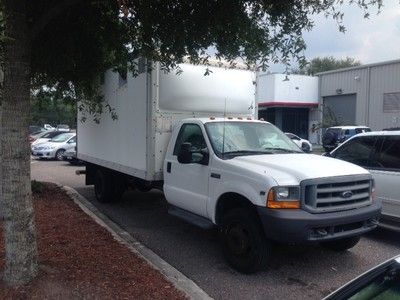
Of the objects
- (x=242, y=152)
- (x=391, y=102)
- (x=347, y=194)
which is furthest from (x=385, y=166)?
(x=391, y=102)

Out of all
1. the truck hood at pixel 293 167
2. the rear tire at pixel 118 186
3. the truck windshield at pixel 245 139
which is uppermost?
the truck windshield at pixel 245 139

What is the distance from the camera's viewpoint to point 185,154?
6.61 meters

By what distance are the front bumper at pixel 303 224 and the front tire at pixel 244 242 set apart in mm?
223

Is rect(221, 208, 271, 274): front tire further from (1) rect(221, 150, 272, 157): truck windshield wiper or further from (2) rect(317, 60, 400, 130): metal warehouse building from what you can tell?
(2) rect(317, 60, 400, 130): metal warehouse building

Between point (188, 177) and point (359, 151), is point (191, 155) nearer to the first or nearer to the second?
point (188, 177)

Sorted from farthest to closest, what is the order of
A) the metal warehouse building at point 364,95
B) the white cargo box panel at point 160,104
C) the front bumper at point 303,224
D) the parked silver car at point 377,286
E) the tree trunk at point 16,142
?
the metal warehouse building at point 364,95, the white cargo box panel at point 160,104, the front bumper at point 303,224, the tree trunk at point 16,142, the parked silver car at point 377,286

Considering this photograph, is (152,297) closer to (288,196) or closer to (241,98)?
(288,196)

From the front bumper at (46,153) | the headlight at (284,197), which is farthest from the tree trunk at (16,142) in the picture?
the front bumper at (46,153)

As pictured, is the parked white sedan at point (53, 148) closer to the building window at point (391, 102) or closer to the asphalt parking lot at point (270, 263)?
the asphalt parking lot at point (270, 263)

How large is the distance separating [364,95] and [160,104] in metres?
31.3

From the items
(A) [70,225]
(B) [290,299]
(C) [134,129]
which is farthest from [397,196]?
(A) [70,225]

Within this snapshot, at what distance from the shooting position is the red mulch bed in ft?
15.2

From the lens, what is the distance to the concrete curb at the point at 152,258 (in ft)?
16.6

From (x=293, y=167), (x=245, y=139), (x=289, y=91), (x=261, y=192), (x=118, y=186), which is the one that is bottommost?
(x=118, y=186)
